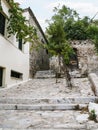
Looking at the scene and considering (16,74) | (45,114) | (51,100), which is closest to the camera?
(45,114)

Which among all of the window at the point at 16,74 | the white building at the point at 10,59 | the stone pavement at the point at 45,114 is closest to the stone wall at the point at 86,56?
the white building at the point at 10,59

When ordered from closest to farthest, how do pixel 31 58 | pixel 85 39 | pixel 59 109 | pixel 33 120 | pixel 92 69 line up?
pixel 33 120, pixel 59 109, pixel 31 58, pixel 92 69, pixel 85 39

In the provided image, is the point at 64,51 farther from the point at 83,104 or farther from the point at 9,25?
the point at 83,104

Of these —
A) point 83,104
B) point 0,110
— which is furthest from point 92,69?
point 0,110

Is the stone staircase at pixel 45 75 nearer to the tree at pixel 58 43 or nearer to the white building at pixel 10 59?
the white building at pixel 10 59

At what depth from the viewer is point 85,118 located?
13.3 feet

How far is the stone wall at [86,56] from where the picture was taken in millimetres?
13706

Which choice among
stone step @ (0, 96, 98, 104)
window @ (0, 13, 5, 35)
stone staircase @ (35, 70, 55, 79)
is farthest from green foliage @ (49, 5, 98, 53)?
stone step @ (0, 96, 98, 104)

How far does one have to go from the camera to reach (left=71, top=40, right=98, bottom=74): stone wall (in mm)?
13706

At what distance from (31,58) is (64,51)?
13.9 feet

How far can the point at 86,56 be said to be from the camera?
1409cm

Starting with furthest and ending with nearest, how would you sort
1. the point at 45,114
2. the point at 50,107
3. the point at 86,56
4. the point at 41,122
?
the point at 86,56
the point at 50,107
the point at 45,114
the point at 41,122

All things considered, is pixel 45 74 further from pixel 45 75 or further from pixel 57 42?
pixel 57 42

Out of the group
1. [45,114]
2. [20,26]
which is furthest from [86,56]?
[45,114]
